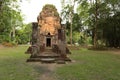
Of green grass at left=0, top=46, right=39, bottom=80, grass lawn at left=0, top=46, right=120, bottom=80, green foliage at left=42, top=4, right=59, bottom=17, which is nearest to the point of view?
green grass at left=0, top=46, right=39, bottom=80

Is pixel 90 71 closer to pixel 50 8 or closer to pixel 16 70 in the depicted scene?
pixel 16 70

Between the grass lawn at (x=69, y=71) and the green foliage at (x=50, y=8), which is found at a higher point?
the green foliage at (x=50, y=8)

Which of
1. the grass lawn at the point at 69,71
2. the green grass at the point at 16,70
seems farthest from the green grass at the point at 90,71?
the green grass at the point at 16,70

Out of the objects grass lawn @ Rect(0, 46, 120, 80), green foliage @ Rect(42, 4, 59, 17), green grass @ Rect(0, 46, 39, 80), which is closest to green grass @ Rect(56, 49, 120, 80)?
grass lawn @ Rect(0, 46, 120, 80)

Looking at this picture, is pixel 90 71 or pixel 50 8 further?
pixel 50 8

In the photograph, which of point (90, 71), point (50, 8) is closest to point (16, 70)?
point (90, 71)

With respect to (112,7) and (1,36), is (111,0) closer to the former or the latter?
(112,7)

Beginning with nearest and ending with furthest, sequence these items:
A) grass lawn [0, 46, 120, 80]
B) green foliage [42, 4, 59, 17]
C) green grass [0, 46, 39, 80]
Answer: green grass [0, 46, 39, 80]
grass lawn [0, 46, 120, 80]
green foliage [42, 4, 59, 17]

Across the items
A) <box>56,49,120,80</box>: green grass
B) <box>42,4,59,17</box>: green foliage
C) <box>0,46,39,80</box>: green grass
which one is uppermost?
<box>42,4,59,17</box>: green foliage

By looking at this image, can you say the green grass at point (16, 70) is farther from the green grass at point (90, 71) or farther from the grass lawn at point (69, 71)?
the green grass at point (90, 71)

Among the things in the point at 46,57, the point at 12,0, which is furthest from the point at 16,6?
the point at 46,57

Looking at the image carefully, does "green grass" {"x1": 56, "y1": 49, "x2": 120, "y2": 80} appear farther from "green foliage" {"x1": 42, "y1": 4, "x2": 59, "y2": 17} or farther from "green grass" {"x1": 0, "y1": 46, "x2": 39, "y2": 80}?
"green foliage" {"x1": 42, "y1": 4, "x2": 59, "y2": 17}

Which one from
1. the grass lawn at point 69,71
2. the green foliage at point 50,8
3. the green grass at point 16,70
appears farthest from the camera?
the green foliage at point 50,8

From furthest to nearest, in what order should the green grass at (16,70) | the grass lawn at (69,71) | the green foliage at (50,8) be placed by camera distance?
the green foliage at (50,8) < the grass lawn at (69,71) < the green grass at (16,70)
